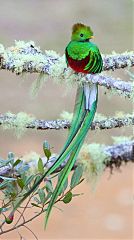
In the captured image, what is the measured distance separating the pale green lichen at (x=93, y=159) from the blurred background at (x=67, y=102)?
4.59 feet

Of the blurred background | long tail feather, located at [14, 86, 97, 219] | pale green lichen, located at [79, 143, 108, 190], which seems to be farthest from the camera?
the blurred background

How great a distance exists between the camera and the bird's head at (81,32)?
539mm

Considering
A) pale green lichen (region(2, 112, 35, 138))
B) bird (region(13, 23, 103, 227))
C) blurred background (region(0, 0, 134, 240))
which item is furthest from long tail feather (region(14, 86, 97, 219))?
blurred background (region(0, 0, 134, 240))

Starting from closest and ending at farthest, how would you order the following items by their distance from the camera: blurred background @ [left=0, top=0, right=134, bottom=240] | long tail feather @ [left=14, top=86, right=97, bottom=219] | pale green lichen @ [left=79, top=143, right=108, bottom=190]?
long tail feather @ [left=14, top=86, right=97, bottom=219], pale green lichen @ [left=79, top=143, right=108, bottom=190], blurred background @ [left=0, top=0, right=134, bottom=240]

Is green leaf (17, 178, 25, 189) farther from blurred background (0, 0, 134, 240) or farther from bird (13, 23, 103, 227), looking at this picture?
blurred background (0, 0, 134, 240)

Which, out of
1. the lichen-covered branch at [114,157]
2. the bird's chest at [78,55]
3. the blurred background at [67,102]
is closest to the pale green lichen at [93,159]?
the lichen-covered branch at [114,157]

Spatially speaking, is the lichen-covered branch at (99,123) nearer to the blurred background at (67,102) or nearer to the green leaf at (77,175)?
the green leaf at (77,175)

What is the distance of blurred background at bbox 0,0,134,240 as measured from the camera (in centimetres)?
226

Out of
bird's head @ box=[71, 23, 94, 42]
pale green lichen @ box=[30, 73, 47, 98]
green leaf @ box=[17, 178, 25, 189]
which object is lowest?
green leaf @ box=[17, 178, 25, 189]

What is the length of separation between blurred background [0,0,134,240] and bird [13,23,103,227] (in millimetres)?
1517

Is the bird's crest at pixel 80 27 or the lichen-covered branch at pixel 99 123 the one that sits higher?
the bird's crest at pixel 80 27

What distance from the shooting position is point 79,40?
0.55 metres

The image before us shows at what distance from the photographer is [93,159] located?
2.05 feet

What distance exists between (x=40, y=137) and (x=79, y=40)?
2.26 meters
